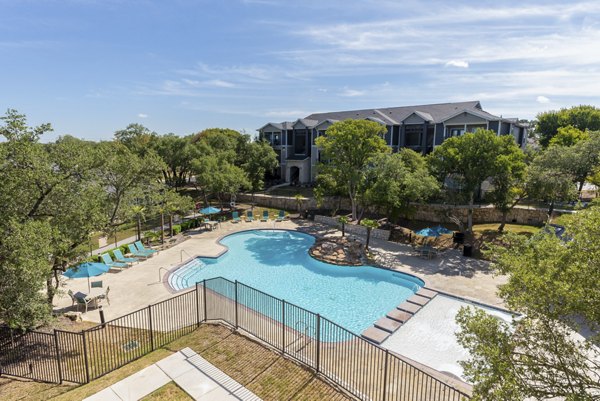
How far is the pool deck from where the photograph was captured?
45.5 ft

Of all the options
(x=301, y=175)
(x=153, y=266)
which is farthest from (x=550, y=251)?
(x=301, y=175)

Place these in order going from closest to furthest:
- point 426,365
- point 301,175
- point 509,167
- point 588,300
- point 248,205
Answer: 1. point 588,300
2. point 426,365
3. point 509,167
4. point 248,205
5. point 301,175

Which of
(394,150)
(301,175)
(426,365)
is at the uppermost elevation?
(394,150)

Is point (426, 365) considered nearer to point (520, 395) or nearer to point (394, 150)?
point (520, 395)

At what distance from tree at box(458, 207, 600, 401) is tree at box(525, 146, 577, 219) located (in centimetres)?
1679

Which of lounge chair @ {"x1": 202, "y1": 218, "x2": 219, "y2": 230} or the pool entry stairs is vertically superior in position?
lounge chair @ {"x1": 202, "y1": 218, "x2": 219, "y2": 230}

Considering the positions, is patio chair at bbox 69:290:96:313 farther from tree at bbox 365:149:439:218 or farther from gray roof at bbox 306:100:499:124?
gray roof at bbox 306:100:499:124

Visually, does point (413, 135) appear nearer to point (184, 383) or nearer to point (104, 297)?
point (104, 297)

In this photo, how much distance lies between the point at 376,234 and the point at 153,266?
15.4 meters

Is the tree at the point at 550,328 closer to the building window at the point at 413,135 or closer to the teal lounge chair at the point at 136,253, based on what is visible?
the teal lounge chair at the point at 136,253

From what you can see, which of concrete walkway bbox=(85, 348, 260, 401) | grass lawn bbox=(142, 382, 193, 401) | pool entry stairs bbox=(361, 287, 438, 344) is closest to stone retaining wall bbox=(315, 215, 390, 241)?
pool entry stairs bbox=(361, 287, 438, 344)

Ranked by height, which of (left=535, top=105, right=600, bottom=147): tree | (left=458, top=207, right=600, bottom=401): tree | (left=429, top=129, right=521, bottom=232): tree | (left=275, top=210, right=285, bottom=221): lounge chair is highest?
(left=535, top=105, right=600, bottom=147): tree

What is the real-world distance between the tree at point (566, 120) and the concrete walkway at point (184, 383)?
49105 millimetres

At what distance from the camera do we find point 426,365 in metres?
10.0
